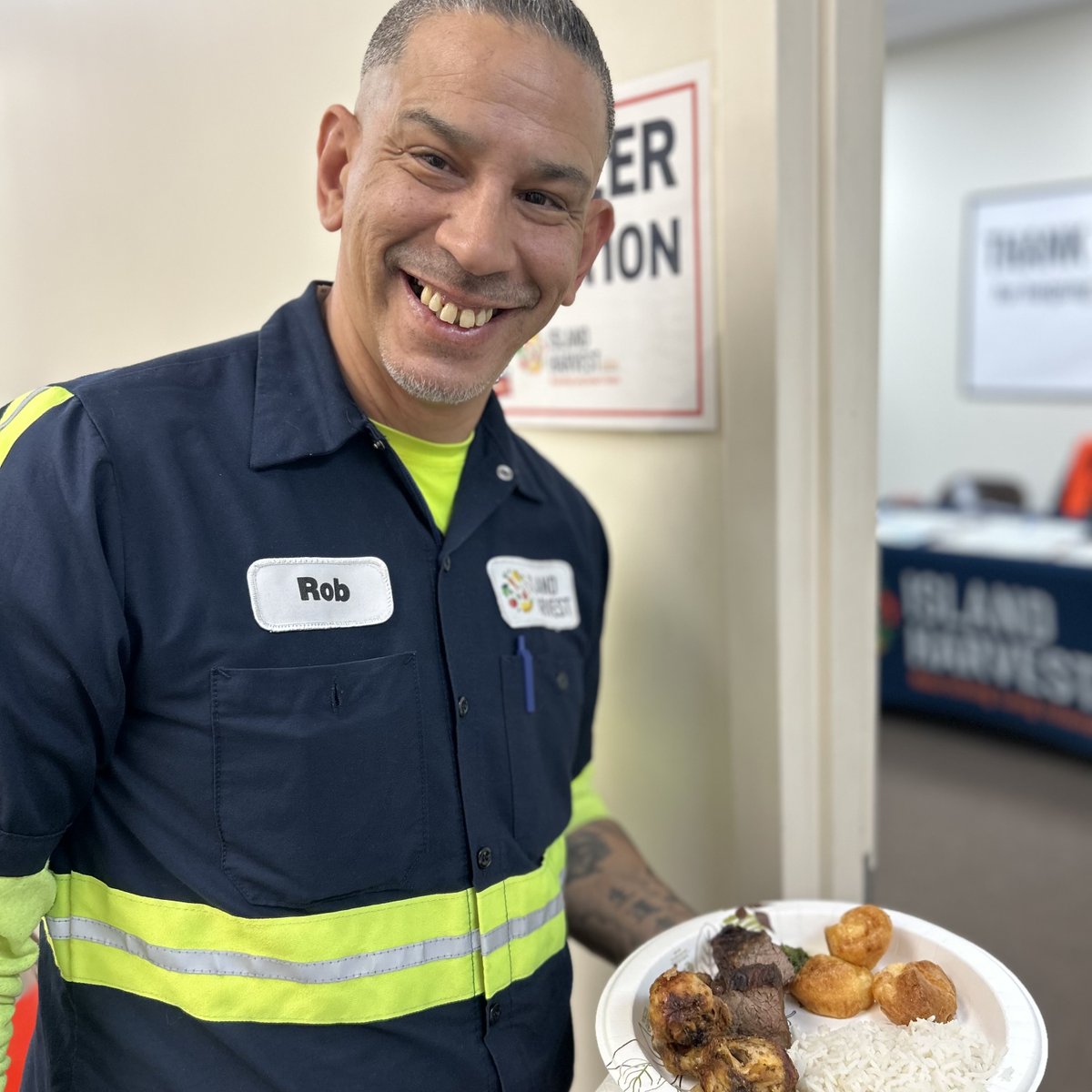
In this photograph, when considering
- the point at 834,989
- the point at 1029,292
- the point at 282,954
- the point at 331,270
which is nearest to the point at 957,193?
the point at 1029,292

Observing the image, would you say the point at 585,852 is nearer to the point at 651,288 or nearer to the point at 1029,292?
the point at 651,288

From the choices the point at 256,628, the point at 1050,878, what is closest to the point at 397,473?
the point at 256,628

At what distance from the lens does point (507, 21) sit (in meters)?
0.95

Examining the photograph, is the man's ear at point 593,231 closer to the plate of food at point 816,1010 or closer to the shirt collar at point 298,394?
the shirt collar at point 298,394

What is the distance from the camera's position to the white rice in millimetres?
935

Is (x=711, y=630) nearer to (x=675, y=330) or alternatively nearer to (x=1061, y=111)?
(x=675, y=330)

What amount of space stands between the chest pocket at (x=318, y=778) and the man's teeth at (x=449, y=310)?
34 centimetres

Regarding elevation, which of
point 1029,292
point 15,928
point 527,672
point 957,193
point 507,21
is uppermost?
point 957,193

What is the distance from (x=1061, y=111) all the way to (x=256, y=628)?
6.87 metres

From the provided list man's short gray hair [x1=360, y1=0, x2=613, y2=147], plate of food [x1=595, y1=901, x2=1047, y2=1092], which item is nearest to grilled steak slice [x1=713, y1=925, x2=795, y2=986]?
plate of food [x1=595, y1=901, x2=1047, y2=1092]

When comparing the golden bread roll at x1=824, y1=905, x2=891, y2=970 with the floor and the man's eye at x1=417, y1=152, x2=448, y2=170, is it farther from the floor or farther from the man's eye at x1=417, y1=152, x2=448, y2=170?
the floor

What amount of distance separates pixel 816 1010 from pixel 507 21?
1.01 meters

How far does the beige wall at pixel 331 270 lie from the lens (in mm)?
1169

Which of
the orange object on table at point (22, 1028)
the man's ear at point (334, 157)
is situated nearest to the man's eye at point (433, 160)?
the man's ear at point (334, 157)
